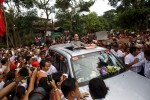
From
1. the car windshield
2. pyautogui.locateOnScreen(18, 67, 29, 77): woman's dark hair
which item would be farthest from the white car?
pyautogui.locateOnScreen(18, 67, 29, 77): woman's dark hair

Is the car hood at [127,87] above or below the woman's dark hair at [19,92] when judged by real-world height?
below

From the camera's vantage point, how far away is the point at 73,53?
18.1 feet

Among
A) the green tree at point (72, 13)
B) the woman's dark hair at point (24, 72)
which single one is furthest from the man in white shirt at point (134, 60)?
the green tree at point (72, 13)

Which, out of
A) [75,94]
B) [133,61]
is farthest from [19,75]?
[133,61]

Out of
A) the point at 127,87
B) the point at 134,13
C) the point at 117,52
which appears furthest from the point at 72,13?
the point at 127,87

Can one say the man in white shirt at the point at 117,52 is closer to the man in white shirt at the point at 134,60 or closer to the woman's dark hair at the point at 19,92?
the man in white shirt at the point at 134,60

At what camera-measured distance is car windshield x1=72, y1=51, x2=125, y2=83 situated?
506cm

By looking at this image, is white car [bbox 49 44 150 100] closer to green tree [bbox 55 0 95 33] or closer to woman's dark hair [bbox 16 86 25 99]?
woman's dark hair [bbox 16 86 25 99]

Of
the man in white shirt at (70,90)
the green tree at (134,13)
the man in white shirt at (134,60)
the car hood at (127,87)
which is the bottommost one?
the car hood at (127,87)

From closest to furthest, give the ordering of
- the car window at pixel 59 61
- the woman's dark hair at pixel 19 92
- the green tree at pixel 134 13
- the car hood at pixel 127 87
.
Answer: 1. the woman's dark hair at pixel 19 92
2. the car hood at pixel 127 87
3. the car window at pixel 59 61
4. the green tree at pixel 134 13

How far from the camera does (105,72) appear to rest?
5172 mm

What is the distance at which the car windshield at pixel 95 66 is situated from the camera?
5056 millimetres

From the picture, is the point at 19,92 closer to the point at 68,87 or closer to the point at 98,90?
the point at 68,87

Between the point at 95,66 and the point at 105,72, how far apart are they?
0.26 meters
